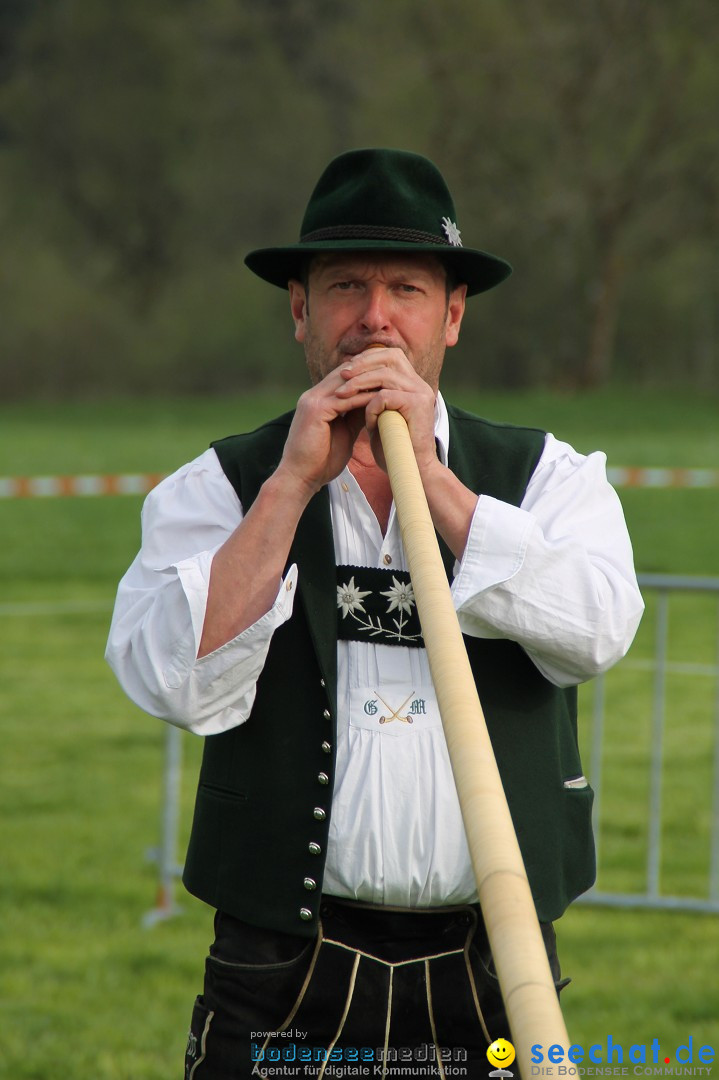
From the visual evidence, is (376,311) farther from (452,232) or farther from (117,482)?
(117,482)

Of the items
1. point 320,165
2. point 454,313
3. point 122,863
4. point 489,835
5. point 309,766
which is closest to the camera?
point 489,835

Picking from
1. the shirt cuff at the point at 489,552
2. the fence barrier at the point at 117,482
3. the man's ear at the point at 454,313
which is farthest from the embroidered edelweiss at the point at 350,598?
the fence barrier at the point at 117,482

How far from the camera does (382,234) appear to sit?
96.3 inches

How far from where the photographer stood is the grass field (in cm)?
447

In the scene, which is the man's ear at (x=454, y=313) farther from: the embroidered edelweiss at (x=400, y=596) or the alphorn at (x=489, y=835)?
the alphorn at (x=489, y=835)

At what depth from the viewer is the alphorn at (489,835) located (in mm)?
1421

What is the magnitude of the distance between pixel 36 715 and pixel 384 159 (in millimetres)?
6556

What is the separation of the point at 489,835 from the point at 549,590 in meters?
0.76

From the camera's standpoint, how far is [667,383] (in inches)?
1638

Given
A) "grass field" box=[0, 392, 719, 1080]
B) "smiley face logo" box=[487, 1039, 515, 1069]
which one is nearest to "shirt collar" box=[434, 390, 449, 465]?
"smiley face logo" box=[487, 1039, 515, 1069]

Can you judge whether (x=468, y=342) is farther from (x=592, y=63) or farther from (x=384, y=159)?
(x=384, y=159)

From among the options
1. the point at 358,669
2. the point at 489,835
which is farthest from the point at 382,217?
the point at 489,835

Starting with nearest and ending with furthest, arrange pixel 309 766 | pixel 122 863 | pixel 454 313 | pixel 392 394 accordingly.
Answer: pixel 392 394
pixel 309 766
pixel 454 313
pixel 122 863

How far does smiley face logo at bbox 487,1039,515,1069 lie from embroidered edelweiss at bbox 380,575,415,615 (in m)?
0.68
